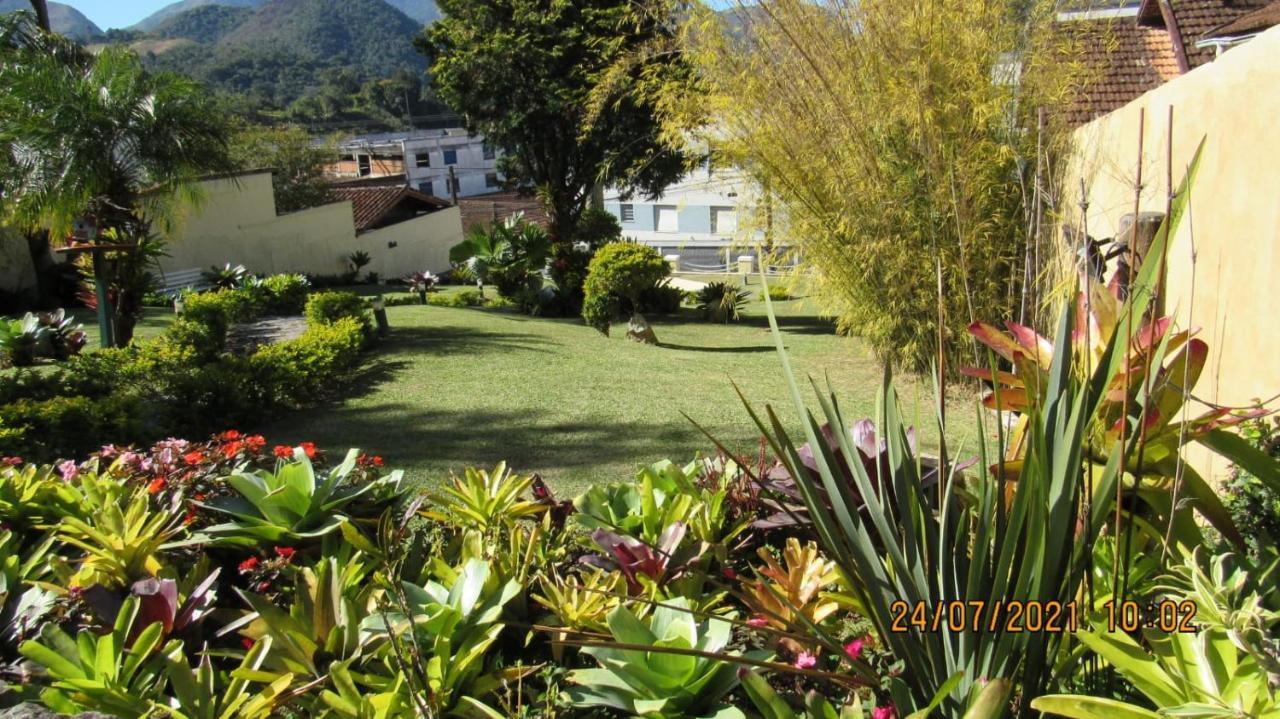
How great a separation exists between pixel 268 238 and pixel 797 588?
22.0 m

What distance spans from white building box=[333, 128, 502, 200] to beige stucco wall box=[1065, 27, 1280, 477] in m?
47.3

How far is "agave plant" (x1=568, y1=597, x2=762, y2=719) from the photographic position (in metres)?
1.75

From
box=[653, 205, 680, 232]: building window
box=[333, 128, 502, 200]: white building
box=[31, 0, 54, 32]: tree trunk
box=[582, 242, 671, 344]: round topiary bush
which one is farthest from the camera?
box=[333, 128, 502, 200]: white building

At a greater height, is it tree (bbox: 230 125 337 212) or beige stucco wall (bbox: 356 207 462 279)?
tree (bbox: 230 125 337 212)

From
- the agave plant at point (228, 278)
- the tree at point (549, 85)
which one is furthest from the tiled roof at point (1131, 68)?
the agave plant at point (228, 278)

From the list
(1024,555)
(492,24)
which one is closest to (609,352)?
(1024,555)

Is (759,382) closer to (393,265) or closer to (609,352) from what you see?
(609,352)

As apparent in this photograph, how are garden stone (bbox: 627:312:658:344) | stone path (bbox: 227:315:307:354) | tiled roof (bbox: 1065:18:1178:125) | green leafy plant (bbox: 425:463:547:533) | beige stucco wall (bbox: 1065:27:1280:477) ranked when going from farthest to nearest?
garden stone (bbox: 627:312:658:344), tiled roof (bbox: 1065:18:1178:125), stone path (bbox: 227:315:307:354), beige stucco wall (bbox: 1065:27:1280:477), green leafy plant (bbox: 425:463:547:533)

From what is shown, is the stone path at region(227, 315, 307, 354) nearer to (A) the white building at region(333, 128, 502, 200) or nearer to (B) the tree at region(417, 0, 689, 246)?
(B) the tree at region(417, 0, 689, 246)

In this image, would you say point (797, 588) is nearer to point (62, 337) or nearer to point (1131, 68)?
point (62, 337)

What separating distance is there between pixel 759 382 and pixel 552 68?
12371mm

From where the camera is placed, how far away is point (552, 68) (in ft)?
61.3

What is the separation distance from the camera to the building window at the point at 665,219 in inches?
1693

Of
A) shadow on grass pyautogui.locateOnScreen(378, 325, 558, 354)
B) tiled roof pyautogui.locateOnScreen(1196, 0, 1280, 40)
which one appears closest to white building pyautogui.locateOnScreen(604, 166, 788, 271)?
shadow on grass pyautogui.locateOnScreen(378, 325, 558, 354)
